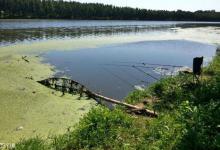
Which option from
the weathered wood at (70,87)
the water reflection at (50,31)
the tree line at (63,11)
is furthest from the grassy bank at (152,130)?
the tree line at (63,11)

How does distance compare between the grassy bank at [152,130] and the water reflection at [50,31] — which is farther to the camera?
the water reflection at [50,31]

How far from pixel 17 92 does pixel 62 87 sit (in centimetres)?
271

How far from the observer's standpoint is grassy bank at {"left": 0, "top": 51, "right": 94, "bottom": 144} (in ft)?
44.0

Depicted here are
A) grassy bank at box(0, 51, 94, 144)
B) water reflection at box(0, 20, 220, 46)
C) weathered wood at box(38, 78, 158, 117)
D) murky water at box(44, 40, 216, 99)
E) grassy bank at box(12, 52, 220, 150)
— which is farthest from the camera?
water reflection at box(0, 20, 220, 46)

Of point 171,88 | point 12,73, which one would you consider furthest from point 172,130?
point 12,73

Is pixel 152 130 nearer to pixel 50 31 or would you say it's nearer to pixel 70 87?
pixel 70 87

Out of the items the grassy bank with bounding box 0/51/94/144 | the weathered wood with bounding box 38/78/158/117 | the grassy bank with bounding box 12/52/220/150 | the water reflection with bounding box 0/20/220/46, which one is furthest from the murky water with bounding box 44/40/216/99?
the water reflection with bounding box 0/20/220/46

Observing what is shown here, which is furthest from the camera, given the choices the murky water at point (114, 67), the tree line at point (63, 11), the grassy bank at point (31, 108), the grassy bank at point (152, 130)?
the tree line at point (63, 11)

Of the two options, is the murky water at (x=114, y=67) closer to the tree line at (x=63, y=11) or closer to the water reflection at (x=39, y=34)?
the water reflection at (x=39, y=34)

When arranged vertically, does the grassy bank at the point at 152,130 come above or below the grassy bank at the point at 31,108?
above

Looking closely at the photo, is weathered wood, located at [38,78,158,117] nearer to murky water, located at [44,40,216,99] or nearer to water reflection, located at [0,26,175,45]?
murky water, located at [44,40,216,99]

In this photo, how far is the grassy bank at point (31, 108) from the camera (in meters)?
13.4

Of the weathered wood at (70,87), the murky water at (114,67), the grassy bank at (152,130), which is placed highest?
the grassy bank at (152,130)

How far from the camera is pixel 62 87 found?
66.3 feet
